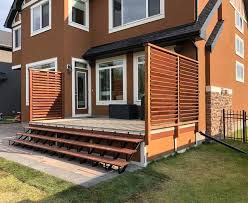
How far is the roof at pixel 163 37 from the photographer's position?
907 centimetres

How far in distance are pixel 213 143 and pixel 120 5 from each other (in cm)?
755

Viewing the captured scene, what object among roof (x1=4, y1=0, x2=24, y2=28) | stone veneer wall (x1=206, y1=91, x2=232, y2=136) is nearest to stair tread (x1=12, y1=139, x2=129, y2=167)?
stone veneer wall (x1=206, y1=91, x2=232, y2=136)

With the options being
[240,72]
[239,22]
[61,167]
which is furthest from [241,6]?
[61,167]

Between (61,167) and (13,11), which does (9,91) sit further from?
(61,167)

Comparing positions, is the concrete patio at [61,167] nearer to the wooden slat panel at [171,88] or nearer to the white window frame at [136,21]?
the wooden slat panel at [171,88]

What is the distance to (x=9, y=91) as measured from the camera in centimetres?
2391

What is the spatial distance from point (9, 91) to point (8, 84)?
2.09 feet

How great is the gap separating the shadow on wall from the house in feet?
32.7

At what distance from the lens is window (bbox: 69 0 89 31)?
12397 mm

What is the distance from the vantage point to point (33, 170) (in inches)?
239

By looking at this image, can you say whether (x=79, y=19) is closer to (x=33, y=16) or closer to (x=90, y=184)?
(x=33, y=16)

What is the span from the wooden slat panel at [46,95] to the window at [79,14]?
271cm

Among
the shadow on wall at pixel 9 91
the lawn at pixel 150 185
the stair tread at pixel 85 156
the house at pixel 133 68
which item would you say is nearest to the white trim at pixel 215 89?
the house at pixel 133 68

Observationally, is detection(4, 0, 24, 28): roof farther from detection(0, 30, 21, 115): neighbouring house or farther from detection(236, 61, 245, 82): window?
detection(236, 61, 245, 82): window
